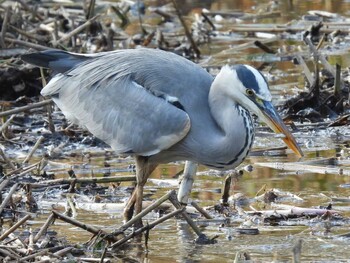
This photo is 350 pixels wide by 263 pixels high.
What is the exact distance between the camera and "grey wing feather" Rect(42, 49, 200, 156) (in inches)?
265

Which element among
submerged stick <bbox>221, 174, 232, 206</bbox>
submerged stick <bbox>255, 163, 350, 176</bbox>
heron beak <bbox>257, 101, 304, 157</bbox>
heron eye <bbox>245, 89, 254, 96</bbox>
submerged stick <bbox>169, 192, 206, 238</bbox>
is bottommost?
submerged stick <bbox>255, 163, 350, 176</bbox>

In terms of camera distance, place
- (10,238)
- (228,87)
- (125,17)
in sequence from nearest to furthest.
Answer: (10,238) < (228,87) < (125,17)

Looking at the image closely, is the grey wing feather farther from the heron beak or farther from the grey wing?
the heron beak

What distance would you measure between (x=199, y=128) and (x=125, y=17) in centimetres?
771

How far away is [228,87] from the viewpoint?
6500mm

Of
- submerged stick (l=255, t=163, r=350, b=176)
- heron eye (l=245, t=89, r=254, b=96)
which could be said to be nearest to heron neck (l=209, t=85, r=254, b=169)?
heron eye (l=245, t=89, r=254, b=96)

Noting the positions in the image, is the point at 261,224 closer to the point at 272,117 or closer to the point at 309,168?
the point at 272,117

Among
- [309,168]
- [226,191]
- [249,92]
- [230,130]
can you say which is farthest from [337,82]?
[249,92]

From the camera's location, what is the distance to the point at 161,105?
679 centimetres

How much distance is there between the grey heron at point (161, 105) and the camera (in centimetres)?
650

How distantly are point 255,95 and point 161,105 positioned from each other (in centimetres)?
73

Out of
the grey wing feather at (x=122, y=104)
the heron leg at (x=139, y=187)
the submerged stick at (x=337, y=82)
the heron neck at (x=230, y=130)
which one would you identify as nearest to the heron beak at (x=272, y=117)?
the heron neck at (x=230, y=130)

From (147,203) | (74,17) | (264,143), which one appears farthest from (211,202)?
(74,17)

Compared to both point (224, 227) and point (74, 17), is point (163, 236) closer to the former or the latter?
point (224, 227)
